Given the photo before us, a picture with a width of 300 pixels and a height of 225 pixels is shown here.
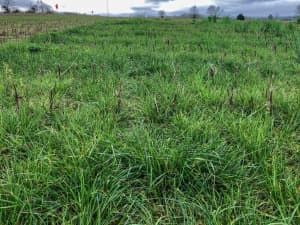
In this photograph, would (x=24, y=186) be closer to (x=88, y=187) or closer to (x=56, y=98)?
(x=88, y=187)

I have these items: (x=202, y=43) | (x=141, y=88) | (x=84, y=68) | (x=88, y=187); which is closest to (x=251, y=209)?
(x=88, y=187)

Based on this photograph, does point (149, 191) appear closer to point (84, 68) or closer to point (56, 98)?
point (56, 98)

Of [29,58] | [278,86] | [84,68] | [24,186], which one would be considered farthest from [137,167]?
[29,58]

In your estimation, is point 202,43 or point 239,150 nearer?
point 239,150

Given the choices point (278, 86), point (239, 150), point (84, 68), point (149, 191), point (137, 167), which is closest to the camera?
point (149, 191)

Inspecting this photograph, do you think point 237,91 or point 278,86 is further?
point 278,86

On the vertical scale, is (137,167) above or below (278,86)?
below

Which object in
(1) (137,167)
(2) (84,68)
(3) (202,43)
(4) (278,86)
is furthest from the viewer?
(3) (202,43)

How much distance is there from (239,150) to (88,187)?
111 cm

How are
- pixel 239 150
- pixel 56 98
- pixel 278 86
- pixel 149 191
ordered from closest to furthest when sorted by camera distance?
pixel 149 191 < pixel 239 150 < pixel 56 98 < pixel 278 86

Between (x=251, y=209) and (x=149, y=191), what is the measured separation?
0.60 meters

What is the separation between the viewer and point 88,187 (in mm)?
1480

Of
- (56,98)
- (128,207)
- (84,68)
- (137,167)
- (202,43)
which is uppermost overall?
(202,43)

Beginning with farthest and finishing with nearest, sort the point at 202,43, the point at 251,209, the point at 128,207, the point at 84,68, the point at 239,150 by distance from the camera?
the point at 202,43 → the point at 84,68 → the point at 239,150 → the point at 128,207 → the point at 251,209
